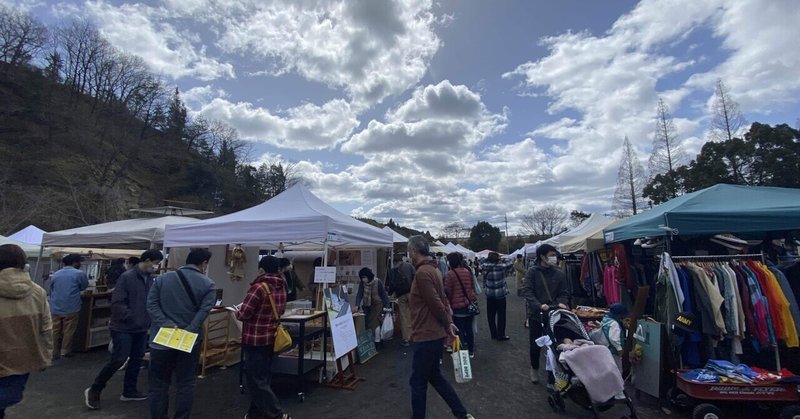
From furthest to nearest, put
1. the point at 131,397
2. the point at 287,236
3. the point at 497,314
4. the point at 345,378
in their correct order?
the point at 497,314, the point at 287,236, the point at 345,378, the point at 131,397

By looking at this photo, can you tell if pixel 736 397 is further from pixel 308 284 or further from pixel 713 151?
pixel 713 151

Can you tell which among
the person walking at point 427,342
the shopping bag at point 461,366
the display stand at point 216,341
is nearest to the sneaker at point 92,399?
the display stand at point 216,341

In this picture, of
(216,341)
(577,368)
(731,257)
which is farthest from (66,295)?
(731,257)

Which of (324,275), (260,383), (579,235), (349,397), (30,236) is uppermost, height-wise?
(30,236)

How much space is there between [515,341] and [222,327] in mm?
5818

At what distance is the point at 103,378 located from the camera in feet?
14.7

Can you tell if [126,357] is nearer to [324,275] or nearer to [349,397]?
[324,275]

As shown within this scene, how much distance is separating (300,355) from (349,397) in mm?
849

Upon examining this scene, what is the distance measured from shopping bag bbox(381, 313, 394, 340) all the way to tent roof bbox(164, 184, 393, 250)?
187cm

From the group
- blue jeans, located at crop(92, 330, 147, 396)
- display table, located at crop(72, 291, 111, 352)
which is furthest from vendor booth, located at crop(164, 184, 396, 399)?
display table, located at crop(72, 291, 111, 352)

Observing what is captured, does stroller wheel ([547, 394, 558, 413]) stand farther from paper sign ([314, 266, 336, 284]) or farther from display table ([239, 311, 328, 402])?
paper sign ([314, 266, 336, 284])

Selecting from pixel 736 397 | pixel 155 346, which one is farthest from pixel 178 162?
pixel 736 397

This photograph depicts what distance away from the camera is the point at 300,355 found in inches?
183

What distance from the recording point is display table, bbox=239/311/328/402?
4656mm
